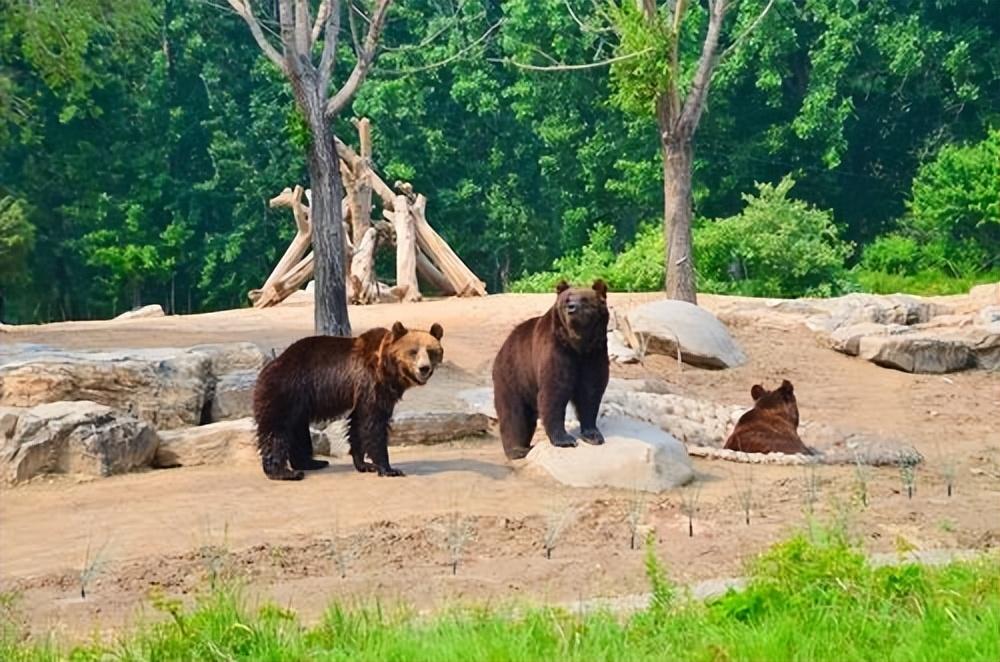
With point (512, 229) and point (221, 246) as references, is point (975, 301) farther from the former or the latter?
point (221, 246)

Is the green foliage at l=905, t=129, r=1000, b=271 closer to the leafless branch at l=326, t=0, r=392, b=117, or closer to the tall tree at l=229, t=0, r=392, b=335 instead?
the leafless branch at l=326, t=0, r=392, b=117

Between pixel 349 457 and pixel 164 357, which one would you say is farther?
pixel 164 357

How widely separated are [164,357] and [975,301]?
13509 millimetres

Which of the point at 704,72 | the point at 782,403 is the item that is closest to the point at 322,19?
the point at 704,72

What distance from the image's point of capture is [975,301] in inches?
881

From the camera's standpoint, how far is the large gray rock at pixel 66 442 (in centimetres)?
1075

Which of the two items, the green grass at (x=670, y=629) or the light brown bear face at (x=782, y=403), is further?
the light brown bear face at (x=782, y=403)

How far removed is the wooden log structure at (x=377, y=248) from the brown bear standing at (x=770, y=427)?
41.4ft

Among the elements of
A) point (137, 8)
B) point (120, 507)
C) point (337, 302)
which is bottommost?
point (120, 507)

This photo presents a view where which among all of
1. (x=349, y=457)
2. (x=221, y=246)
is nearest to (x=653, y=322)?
(x=349, y=457)

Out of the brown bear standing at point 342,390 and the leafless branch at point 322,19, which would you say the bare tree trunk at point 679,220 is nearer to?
the leafless branch at point 322,19

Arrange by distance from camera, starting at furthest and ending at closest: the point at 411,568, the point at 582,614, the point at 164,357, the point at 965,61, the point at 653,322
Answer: the point at 965,61, the point at 653,322, the point at 164,357, the point at 411,568, the point at 582,614

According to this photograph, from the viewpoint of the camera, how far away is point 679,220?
67.5 ft

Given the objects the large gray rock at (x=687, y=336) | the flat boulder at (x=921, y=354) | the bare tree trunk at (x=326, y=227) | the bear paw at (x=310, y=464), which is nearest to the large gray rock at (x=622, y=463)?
the bear paw at (x=310, y=464)
